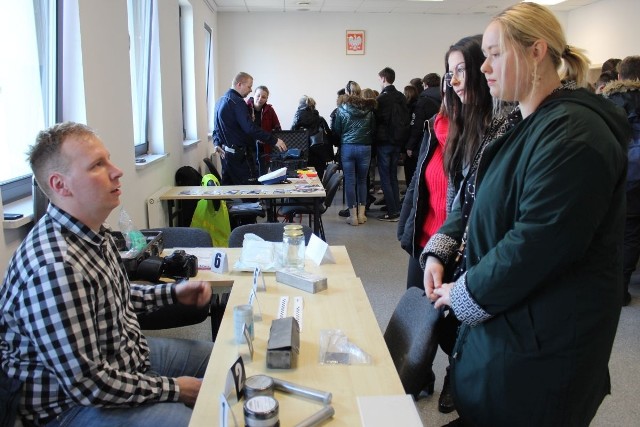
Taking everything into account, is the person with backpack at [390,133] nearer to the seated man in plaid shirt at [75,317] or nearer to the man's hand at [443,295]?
the man's hand at [443,295]

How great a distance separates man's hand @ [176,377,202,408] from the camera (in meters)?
1.35

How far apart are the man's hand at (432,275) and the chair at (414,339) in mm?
63

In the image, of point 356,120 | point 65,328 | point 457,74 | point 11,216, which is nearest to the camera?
point 65,328

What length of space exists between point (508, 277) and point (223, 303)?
1.36m

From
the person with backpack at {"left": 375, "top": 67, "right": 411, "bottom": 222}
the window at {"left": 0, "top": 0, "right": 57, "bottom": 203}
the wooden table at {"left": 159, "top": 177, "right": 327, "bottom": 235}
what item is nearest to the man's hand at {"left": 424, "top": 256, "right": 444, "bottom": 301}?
the window at {"left": 0, "top": 0, "right": 57, "bottom": 203}

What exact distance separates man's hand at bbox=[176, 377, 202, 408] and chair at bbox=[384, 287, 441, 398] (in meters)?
0.59

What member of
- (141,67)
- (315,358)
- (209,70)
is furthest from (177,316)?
(209,70)

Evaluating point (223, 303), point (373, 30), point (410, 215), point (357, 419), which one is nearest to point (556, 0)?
point (373, 30)

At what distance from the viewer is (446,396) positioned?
2.27 meters

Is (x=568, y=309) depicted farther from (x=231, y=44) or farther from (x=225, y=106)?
(x=231, y=44)

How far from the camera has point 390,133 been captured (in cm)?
592

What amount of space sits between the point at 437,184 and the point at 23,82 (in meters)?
1.89

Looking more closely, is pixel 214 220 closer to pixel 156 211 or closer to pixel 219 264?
pixel 156 211

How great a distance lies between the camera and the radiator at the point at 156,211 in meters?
3.70
